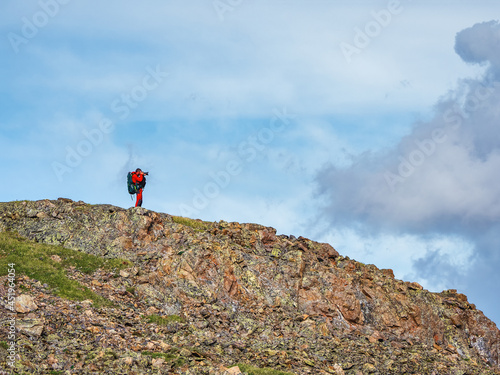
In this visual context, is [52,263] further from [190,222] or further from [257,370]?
[257,370]

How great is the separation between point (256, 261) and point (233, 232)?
16.1 ft

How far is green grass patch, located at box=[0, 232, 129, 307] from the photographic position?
3597 centimetres

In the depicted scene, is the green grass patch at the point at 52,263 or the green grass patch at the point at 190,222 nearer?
the green grass patch at the point at 52,263

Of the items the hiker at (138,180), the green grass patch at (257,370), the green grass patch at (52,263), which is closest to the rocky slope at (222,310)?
the green grass patch at (52,263)

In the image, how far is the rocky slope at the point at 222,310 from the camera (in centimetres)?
3036

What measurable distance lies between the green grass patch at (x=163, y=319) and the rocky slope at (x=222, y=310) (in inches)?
2.8

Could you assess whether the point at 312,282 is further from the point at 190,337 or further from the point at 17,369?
the point at 17,369

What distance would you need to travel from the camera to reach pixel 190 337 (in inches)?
1337

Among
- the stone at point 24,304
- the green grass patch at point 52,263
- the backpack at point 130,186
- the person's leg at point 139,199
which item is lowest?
the stone at point 24,304

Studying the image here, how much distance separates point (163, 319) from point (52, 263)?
34.2 ft

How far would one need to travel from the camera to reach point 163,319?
3562cm

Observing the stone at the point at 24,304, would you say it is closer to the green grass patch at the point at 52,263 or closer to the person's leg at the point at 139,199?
the green grass patch at the point at 52,263

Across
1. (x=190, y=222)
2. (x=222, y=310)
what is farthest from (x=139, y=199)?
(x=222, y=310)

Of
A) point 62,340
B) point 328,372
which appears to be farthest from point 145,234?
point 328,372
